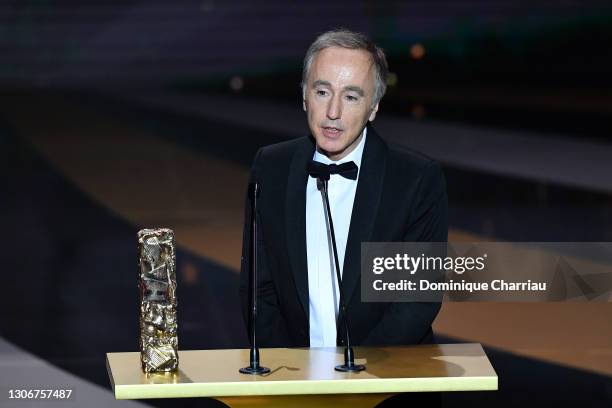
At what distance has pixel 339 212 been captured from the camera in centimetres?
319

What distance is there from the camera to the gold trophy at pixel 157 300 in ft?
8.84

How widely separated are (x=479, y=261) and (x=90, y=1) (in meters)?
6.07

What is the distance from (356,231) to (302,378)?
0.58 metres

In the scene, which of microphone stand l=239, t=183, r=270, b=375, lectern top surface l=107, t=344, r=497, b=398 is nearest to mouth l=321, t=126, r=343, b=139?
microphone stand l=239, t=183, r=270, b=375

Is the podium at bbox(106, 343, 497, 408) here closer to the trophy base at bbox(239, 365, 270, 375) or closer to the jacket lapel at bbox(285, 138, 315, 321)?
the trophy base at bbox(239, 365, 270, 375)

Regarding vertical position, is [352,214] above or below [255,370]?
above

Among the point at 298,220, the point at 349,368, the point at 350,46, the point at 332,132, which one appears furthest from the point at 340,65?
the point at 349,368

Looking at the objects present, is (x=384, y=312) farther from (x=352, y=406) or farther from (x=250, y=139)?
(x=250, y=139)

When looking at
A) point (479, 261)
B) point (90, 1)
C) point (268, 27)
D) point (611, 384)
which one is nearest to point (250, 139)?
point (268, 27)

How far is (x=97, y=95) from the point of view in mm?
11914

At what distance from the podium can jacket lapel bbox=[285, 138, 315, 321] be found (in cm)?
28

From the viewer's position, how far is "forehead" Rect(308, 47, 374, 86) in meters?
3.05

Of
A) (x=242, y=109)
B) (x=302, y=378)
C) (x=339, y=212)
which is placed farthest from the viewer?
(x=242, y=109)

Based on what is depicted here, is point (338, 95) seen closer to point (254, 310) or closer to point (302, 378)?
point (254, 310)
